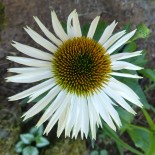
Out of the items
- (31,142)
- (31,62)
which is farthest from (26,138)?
(31,62)

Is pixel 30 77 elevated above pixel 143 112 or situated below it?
above

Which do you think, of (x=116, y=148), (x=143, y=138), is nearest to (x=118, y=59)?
(x=143, y=138)

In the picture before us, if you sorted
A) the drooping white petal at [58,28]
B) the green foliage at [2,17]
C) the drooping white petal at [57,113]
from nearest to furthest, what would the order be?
the drooping white petal at [58,28] < the drooping white petal at [57,113] < the green foliage at [2,17]

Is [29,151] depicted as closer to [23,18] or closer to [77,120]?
[77,120]

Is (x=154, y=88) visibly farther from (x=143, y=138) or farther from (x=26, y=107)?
(x=26, y=107)

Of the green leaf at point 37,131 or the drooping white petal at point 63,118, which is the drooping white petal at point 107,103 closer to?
the drooping white petal at point 63,118

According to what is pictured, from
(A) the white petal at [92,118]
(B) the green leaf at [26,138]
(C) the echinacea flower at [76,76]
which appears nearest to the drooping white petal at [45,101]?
(C) the echinacea flower at [76,76]

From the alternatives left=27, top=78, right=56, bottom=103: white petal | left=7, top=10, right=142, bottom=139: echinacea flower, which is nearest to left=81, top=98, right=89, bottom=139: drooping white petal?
left=7, top=10, right=142, bottom=139: echinacea flower
